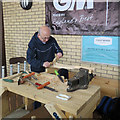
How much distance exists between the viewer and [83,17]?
3586 mm

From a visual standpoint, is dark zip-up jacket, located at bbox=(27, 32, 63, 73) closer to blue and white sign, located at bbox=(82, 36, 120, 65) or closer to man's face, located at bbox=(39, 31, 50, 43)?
man's face, located at bbox=(39, 31, 50, 43)

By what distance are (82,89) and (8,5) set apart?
4.08m

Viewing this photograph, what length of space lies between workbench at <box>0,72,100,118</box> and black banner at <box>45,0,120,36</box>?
185cm

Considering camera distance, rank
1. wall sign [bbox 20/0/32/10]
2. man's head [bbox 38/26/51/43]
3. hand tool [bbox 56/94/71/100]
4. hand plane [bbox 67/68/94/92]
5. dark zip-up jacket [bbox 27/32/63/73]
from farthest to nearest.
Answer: wall sign [bbox 20/0/32/10] → dark zip-up jacket [bbox 27/32/63/73] → man's head [bbox 38/26/51/43] → hand plane [bbox 67/68/94/92] → hand tool [bbox 56/94/71/100]

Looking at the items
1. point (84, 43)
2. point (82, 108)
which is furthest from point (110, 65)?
point (82, 108)

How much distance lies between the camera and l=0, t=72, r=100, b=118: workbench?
1439 mm

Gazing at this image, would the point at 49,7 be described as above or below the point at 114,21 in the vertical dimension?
above

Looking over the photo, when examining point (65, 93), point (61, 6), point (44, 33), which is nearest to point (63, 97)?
point (65, 93)

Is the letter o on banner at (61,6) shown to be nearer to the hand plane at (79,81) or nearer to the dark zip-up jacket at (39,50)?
the dark zip-up jacket at (39,50)

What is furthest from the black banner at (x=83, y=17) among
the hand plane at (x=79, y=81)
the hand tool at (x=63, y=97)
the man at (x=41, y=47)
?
the hand tool at (x=63, y=97)

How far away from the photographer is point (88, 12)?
3.51 m

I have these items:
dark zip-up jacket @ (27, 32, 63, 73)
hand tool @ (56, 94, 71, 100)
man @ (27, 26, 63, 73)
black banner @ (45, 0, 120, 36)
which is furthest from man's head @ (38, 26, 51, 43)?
hand tool @ (56, 94, 71, 100)

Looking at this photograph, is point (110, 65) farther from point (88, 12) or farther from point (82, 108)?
point (82, 108)

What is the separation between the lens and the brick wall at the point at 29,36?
3.68 metres
